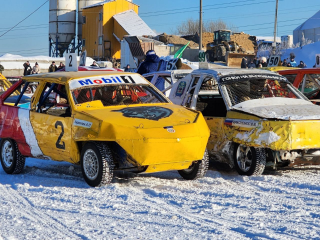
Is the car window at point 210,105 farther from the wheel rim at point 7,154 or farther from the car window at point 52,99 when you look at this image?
the wheel rim at point 7,154

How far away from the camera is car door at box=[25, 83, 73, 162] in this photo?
7.68m

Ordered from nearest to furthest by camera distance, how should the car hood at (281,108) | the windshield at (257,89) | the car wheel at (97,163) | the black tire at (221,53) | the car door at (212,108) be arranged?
the car wheel at (97,163) → the car hood at (281,108) → the car door at (212,108) → the windshield at (257,89) → the black tire at (221,53)

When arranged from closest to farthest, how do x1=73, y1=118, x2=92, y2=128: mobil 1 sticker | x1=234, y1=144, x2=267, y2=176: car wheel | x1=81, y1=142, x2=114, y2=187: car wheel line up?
x1=81, y1=142, x2=114, y2=187: car wheel → x1=73, y1=118, x2=92, y2=128: mobil 1 sticker → x1=234, y1=144, x2=267, y2=176: car wheel

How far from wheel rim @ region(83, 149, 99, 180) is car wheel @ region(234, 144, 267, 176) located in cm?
210

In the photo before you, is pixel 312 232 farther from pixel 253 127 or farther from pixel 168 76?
pixel 168 76

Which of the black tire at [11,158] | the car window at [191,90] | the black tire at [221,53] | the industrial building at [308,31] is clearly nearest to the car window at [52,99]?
the black tire at [11,158]

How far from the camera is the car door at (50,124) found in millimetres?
7680

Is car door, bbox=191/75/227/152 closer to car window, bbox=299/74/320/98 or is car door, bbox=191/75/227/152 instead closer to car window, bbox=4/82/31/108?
car window, bbox=299/74/320/98

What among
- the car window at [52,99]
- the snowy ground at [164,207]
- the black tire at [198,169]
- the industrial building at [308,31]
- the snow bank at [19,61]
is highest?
the industrial building at [308,31]

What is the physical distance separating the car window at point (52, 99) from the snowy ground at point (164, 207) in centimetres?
98

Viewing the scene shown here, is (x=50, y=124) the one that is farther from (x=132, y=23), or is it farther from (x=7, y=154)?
(x=132, y=23)

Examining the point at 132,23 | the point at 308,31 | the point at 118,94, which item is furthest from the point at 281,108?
the point at 308,31

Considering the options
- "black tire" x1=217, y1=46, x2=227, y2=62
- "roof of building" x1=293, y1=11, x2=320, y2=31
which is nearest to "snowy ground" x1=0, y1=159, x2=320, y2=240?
"black tire" x1=217, y1=46, x2=227, y2=62

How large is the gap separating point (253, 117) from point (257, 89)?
1.20 m
